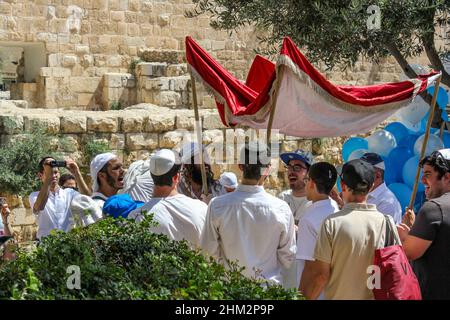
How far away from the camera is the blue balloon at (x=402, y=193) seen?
8.42 meters

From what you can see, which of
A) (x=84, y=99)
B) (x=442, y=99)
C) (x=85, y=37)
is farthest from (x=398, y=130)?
(x=85, y=37)

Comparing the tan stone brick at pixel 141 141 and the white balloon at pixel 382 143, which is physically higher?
the white balloon at pixel 382 143

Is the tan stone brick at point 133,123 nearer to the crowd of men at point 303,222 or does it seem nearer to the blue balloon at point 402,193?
the blue balloon at point 402,193

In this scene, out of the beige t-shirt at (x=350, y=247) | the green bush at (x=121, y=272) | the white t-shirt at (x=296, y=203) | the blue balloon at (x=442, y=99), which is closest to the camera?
the green bush at (x=121, y=272)

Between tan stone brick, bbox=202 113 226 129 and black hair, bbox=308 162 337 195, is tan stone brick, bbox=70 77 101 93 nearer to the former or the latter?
tan stone brick, bbox=202 113 226 129

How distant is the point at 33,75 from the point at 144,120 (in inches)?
166

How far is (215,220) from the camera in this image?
5305 millimetres

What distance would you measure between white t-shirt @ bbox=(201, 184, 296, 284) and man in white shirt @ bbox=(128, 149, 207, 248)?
0.22 metres

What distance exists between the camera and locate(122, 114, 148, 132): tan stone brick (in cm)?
1216

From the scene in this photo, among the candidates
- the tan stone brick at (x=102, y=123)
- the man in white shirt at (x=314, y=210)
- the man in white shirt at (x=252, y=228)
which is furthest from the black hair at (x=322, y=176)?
the tan stone brick at (x=102, y=123)

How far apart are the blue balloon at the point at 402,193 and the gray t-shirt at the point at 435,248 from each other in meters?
3.40

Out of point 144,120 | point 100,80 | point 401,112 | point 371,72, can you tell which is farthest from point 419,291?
point 371,72

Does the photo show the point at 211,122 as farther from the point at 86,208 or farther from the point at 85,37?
the point at 86,208

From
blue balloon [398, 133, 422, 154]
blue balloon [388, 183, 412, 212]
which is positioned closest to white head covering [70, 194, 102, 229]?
blue balloon [388, 183, 412, 212]
